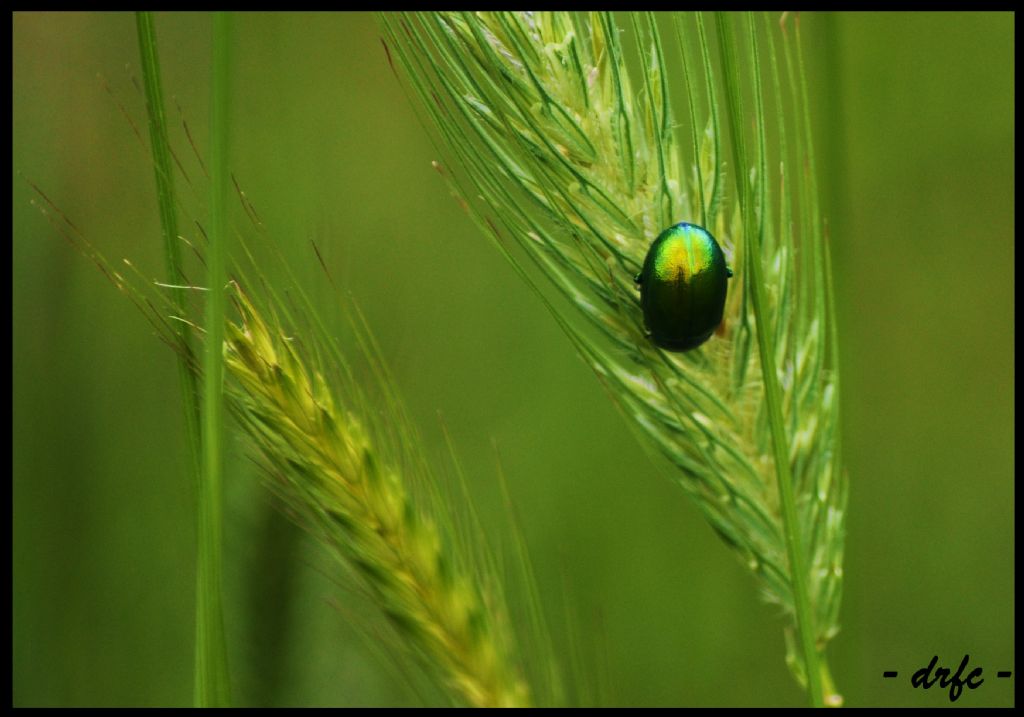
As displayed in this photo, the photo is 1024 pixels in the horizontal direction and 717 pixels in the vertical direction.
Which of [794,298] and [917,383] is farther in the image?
[917,383]

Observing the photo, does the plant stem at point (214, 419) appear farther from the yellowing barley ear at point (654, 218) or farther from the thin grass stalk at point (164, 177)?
the yellowing barley ear at point (654, 218)

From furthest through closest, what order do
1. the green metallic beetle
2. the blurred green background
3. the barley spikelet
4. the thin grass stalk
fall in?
the blurred green background
the green metallic beetle
the barley spikelet
the thin grass stalk

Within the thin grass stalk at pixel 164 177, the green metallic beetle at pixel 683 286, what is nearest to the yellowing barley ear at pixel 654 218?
the green metallic beetle at pixel 683 286

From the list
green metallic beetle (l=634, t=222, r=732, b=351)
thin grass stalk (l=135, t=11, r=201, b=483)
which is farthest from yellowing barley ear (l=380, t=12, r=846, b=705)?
thin grass stalk (l=135, t=11, r=201, b=483)

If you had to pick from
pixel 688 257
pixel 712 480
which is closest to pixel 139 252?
pixel 688 257

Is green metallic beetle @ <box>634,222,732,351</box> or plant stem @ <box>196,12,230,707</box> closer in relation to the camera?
plant stem @ <box>196,12,230,707</box>

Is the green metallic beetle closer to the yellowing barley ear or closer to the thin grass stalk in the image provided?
the yellowing barley ear

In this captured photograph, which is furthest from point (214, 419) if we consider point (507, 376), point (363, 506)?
point (507, 376)

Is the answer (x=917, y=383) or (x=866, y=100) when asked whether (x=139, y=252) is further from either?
(x=917, y=383)
